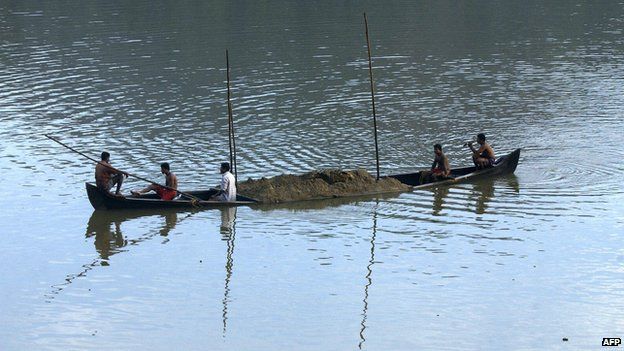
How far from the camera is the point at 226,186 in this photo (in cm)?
2212

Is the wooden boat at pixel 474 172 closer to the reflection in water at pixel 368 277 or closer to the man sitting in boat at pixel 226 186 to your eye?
the reflection in water at pixel 368 277

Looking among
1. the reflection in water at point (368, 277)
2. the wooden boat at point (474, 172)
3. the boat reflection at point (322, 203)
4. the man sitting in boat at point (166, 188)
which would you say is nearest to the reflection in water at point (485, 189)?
the wooden boat at point (474, 172)

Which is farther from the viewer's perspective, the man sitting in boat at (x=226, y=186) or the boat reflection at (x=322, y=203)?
the boat reflection at (x=322, y=203)

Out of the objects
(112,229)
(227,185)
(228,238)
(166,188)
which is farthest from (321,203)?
(112,229)

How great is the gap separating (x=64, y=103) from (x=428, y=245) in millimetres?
16181

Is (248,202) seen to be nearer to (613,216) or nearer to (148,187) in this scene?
(148,187)

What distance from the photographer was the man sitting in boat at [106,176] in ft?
72.9

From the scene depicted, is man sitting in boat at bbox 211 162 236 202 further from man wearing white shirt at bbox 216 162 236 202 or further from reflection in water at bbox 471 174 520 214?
reflection in water at bbox 471 174 520 214

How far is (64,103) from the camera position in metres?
32.9

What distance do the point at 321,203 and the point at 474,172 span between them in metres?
3.48

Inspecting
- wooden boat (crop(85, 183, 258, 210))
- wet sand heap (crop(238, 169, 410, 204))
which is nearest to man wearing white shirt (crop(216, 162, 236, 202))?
wooden boat (crop(85, 183, 258, 210))

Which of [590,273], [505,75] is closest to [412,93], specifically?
[505,75]

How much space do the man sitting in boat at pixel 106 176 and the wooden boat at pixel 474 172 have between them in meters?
5.55

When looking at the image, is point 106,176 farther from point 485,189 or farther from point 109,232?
point 485,189
